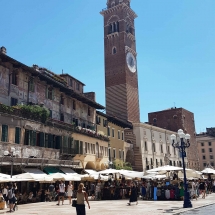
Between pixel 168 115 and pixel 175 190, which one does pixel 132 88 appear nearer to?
pixel 168 115

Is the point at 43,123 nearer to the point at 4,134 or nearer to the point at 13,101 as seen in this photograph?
the point at 13,101

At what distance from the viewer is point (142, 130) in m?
53.0

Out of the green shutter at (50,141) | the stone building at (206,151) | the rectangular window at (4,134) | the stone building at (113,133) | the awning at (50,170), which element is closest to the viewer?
the rectangular window at (4,134)

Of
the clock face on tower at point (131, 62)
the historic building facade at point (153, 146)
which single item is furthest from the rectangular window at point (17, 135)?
the clock face on tower at point (131, 62)

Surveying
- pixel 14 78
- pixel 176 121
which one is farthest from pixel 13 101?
pixel 176 121

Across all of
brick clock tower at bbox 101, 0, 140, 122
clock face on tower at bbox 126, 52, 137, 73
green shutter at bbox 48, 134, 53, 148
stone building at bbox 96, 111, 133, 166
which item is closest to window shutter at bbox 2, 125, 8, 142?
green shutter at bbox 48, 134, 53, 148

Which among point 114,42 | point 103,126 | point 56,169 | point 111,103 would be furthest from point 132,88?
point 56,169

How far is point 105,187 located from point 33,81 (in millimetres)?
11575

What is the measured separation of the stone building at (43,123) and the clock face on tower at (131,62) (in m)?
29.4

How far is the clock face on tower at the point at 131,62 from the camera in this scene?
6500 centimetres

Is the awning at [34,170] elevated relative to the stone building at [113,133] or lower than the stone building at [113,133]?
lower

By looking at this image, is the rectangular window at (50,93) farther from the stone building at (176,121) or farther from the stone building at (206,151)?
the stone building at (206,151)

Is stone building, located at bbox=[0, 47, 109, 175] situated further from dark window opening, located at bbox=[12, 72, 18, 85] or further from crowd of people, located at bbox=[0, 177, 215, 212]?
crowd of people, located at bbox=[0, 177, 215, 212]

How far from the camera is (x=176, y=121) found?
229ft
